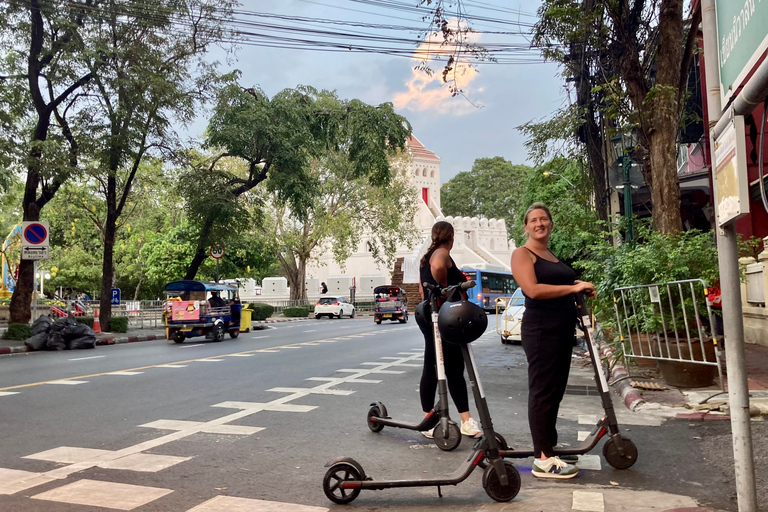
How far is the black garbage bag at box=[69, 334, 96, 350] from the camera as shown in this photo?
1966cm

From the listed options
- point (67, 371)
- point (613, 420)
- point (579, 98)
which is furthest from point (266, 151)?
point (613, 420)

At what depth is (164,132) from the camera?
77.7 feet

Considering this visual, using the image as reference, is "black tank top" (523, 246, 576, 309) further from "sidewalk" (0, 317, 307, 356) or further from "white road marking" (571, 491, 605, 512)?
"sidewalk" (0, 317, 307, 356)

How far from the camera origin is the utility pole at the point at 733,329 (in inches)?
148

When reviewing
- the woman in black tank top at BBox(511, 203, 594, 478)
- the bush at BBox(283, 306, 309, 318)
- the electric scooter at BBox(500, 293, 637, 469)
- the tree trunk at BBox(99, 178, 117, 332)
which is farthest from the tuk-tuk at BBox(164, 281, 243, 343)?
the bush at BBox(283, 306, 309, 318)

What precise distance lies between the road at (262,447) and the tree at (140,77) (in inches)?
471

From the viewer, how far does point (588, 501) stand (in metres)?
4.36

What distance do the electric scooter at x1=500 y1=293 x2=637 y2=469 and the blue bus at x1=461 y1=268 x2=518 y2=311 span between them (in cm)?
4426

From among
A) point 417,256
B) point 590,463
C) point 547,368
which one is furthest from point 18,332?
point 417,256

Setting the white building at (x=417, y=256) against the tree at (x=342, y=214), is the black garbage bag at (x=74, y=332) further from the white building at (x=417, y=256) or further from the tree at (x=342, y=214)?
the white building at (x=417, y=256)

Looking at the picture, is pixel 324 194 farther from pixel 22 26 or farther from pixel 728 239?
pixel 728 239

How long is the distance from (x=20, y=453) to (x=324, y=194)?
130 ft

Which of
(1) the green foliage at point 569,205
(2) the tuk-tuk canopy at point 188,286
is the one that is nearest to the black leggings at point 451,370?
(1) the green foliage at point 569,205

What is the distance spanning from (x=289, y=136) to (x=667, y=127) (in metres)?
17.9
